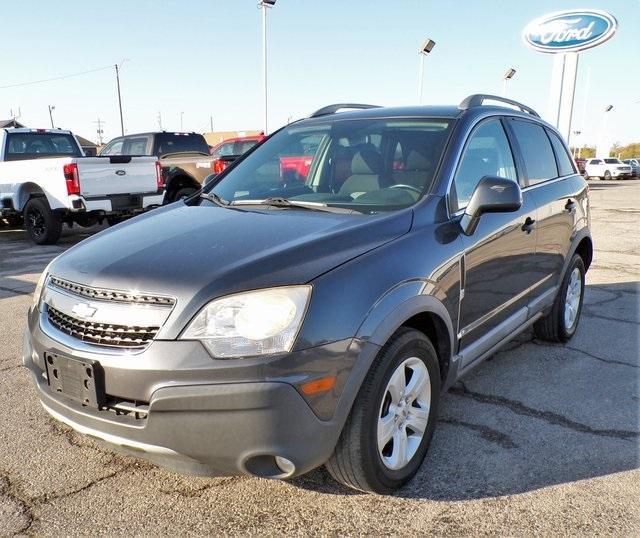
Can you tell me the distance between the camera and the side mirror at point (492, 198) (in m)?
2.93

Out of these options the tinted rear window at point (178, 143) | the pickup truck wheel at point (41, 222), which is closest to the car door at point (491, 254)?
the pickup truck wheel at point (41, 222)

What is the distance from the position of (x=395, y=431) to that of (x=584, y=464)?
1.06m

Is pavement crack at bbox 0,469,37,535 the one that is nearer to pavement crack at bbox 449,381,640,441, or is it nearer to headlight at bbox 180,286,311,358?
headlight at bbox 180,286,311,358

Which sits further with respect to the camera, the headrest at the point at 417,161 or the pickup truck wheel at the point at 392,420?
the headrest at the point at 417,161

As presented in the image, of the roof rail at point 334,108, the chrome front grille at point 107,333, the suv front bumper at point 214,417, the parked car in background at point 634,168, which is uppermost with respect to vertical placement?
the roof rail at point 334,108

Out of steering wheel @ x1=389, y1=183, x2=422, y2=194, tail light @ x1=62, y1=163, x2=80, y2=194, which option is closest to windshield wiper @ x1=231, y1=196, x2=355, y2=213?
steering wheel @ x1=389, y1=183, x2=422, y2=194

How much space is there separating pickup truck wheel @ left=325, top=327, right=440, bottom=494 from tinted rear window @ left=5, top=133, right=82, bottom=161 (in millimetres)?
10243

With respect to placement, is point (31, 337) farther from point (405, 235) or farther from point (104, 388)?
point (405, 235)

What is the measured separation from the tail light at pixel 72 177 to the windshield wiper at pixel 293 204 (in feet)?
20.8

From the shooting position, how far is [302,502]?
8.41 feet

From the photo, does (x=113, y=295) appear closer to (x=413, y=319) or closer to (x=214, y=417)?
(x=214, y=417)

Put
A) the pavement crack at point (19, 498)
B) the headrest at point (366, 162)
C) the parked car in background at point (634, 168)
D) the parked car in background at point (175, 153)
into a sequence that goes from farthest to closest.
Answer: the parked car in background at point (634, 168) < the parked car in background at point (175, 153) < the headrest at point (366, 162) < the pavement crack at point (19, 498)

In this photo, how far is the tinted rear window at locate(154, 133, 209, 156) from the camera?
42.0 ft

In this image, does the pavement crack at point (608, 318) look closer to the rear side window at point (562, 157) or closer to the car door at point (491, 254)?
the rear side window at point (562, 157)
